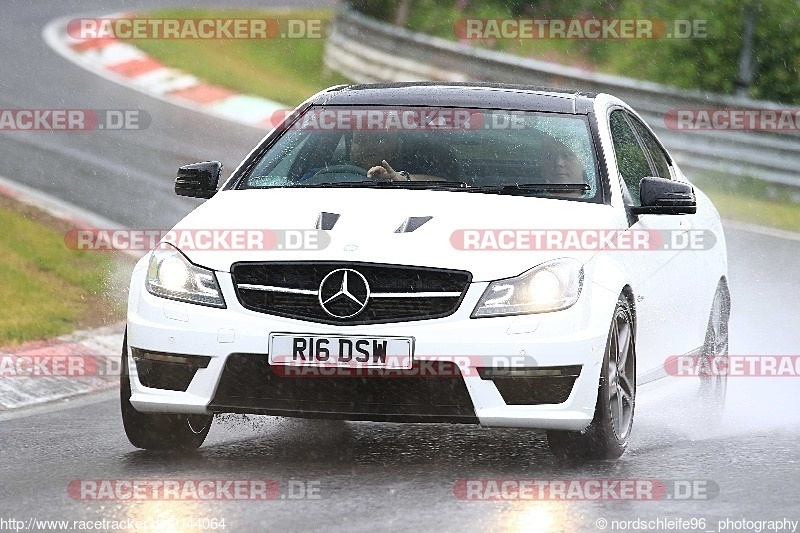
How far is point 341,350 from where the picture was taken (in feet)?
21.0

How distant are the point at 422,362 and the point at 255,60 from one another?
19.9m

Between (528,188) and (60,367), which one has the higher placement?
(528,188)

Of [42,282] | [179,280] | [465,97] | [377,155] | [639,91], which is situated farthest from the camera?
[639,91]

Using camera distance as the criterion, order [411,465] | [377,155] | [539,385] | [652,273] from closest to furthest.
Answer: [539,385] → [411,465] → [652,273] → [377,155]

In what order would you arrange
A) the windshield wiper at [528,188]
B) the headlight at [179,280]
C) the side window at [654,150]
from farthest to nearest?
the side window at [654,150]
the windshield wiper at [528,188]
the headlight at [179,280]

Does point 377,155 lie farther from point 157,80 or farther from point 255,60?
point 255,60

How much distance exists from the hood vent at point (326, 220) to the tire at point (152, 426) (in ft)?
3.12

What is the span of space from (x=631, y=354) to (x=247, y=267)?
175 cm

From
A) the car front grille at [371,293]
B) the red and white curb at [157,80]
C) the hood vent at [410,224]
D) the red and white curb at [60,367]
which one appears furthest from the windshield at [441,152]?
the red and white curb at [157,80]

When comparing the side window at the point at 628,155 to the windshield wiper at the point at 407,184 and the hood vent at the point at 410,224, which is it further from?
the hood vent at the point at 410,224

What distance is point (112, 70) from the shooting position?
23406 millimetres

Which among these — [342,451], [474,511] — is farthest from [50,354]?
[474,511]

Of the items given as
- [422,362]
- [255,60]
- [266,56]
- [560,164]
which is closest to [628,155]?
[560,164]

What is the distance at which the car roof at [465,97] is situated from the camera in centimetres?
805
